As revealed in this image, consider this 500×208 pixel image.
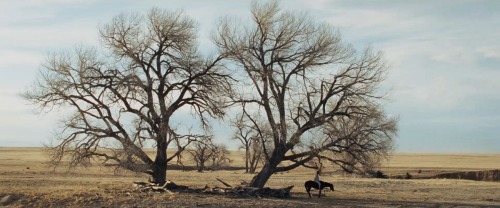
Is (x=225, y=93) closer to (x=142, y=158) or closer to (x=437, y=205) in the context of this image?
(x=142, y=158)

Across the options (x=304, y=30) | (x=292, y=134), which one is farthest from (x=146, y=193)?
(x=304, y=30)

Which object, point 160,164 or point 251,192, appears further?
point 160,164

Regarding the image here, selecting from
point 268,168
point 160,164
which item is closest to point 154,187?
point 160,164

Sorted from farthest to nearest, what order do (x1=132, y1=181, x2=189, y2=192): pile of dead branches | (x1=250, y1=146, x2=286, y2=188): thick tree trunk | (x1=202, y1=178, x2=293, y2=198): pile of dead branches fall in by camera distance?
(x1=250, y1=146, x2=286, y2=188): thick tree trunk < (x1=202, y1=178, x2=293, y2=198): pile of dead branches < (x1=132, y1=181, x2=189, y2=192): pile of dead branches

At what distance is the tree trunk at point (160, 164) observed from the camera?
34000mm

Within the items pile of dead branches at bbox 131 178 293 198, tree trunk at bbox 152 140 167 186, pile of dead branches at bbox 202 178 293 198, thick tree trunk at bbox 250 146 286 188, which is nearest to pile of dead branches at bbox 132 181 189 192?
pile of dead branches at bbox 131 178 293 198

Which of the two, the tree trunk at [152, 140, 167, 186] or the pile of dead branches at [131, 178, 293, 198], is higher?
the tree trunk at [152, 140, 167, 186]

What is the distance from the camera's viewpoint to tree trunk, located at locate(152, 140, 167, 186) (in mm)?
34000

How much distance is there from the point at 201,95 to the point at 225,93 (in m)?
1.25

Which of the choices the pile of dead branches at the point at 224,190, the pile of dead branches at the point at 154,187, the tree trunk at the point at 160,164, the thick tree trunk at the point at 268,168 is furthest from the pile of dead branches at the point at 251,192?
the tree trunk at the point at 160,164

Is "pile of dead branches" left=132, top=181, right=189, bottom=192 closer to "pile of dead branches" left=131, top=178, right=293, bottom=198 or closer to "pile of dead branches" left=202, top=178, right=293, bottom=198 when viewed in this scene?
"pile of dead branches" left=131, top=178, right=293, bottom=198

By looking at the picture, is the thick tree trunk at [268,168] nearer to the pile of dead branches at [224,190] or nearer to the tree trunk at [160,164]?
the pile of dead branches at [224,190]

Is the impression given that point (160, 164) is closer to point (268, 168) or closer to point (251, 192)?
point (251, 192)

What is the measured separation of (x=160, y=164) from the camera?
3459cm
